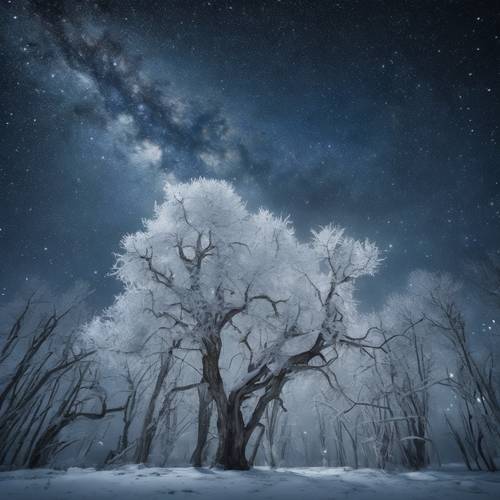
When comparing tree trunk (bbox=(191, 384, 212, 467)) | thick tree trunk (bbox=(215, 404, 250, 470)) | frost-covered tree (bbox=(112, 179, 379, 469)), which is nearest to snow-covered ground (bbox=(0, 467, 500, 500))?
thick tree trunk (bbox=(215, 404, 250, 470))

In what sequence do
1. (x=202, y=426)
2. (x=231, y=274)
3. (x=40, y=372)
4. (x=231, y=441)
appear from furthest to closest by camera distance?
(x=40, y=372) < (x=202, y=426) < (x=231, y=274) < (x=231, y=441)

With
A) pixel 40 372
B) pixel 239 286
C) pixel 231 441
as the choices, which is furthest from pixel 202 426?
pixel 40 372

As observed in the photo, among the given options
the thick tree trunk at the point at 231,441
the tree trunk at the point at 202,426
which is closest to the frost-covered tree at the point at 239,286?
the thick tree trunk at the point at 231,441

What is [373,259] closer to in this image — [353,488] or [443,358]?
[353,488]

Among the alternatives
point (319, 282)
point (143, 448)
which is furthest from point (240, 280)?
point (143, 448)

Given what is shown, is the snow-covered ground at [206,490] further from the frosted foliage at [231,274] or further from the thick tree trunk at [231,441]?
the frosted foliage at [231,274]

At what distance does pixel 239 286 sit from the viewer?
9852mm

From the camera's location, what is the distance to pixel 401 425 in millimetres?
19297

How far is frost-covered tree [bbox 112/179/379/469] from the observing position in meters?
8.89

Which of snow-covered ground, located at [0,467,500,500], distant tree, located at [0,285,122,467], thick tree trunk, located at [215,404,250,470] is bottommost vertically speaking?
snow-covered ground, located at [0,467,500,500]

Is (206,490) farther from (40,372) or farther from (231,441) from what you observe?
(40,372)

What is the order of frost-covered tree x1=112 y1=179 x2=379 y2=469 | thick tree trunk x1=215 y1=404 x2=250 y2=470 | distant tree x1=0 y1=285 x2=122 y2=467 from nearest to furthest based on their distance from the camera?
thick tree trunk x1=215 y1=404 x2=250 y2=470
frost-covered tree x1=112 y1=179 x2=379 y2=469
distant tree x1=0 y1=285 x2=122 y2=467

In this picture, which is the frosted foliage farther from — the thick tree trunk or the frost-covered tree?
the thick tree trunk

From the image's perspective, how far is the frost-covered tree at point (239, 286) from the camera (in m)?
8.89
